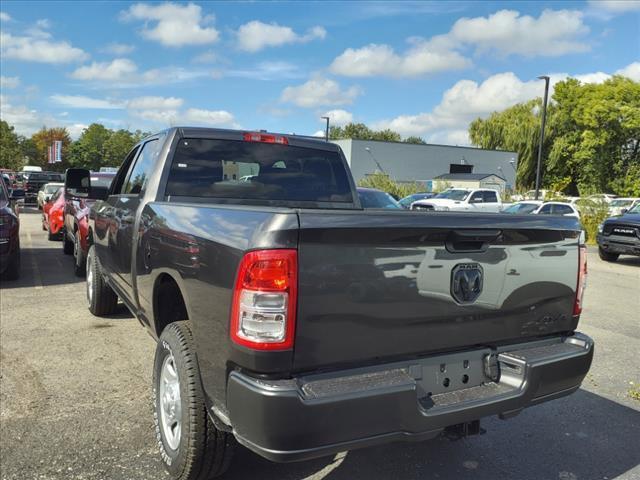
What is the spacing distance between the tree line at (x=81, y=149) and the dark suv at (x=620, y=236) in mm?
64442

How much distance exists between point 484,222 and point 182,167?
2.34 metres

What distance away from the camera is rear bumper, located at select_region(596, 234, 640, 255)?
41.8 feet

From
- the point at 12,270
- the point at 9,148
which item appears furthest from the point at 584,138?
the point at 9,148

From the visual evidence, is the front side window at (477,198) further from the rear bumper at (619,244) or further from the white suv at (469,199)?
the rear bumper at (619,244)

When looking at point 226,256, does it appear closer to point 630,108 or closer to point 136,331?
point 136,331

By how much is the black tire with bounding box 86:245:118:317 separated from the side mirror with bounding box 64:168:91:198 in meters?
0.78

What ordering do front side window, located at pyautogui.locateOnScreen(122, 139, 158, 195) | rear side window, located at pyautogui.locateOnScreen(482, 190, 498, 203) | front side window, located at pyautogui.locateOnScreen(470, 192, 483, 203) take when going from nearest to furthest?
front side window, located at pyautogui.locateOnScreen(122, 139, 158, 195) → front side window, located at pyautogui.locateOnScreen(470, 192, 483, 203) → rear side window, located at pyautogui.locateOnScreen(482, 190, 498, 203)

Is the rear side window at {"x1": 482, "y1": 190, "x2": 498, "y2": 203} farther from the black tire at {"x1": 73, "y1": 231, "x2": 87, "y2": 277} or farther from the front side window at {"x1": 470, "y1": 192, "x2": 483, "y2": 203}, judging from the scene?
the black tire at {"x1": 73, "y1": 231, "x2": 87, "y2": 277}

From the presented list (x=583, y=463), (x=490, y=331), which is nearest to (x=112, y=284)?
(x=490, y=331)

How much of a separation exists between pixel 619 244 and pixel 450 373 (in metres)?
12.6

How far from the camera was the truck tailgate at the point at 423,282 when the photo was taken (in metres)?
2.24

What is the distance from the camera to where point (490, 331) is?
9.14 ft

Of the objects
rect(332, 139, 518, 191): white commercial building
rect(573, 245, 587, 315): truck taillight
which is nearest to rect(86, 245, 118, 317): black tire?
rect(573, 245, 587, 315): truck taillight

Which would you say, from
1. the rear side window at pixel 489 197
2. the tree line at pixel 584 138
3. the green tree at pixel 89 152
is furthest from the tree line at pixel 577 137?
the rear side window at pixel 489 197
